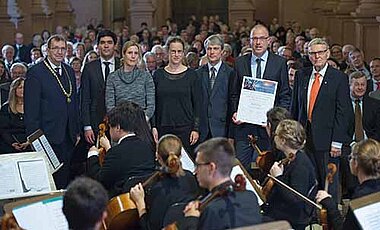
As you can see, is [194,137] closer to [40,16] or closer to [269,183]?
[269,183]

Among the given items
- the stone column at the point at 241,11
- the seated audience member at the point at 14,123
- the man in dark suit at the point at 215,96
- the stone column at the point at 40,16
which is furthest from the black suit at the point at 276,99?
the stone column at the point at 241,11

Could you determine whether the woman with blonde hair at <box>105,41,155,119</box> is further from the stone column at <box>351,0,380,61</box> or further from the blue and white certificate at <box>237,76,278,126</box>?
the stone column at <box>351,0,380,61</box>

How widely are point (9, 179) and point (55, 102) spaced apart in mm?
2062

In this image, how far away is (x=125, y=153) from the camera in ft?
20.0

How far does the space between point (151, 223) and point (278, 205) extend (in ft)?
2.89

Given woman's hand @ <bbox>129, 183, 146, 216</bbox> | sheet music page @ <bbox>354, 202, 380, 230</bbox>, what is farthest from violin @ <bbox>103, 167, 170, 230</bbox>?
sheet music page @ <bbox>354, 202, 380, 230</bbox>

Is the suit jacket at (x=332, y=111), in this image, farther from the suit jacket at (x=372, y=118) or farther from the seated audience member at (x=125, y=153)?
the seated audience member at (x=125, y=153)

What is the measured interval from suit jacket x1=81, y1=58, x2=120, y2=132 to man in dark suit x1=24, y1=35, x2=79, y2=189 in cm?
10

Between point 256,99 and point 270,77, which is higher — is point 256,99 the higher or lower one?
the lower one

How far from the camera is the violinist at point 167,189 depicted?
5.47m

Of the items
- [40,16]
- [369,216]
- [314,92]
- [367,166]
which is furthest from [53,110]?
[40,16]

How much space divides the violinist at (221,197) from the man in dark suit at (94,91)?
11.9 feet

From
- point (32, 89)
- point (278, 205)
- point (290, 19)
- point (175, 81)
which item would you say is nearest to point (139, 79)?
point (175, 81)

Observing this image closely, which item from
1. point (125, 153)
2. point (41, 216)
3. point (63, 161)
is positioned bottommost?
point (63, 161)
